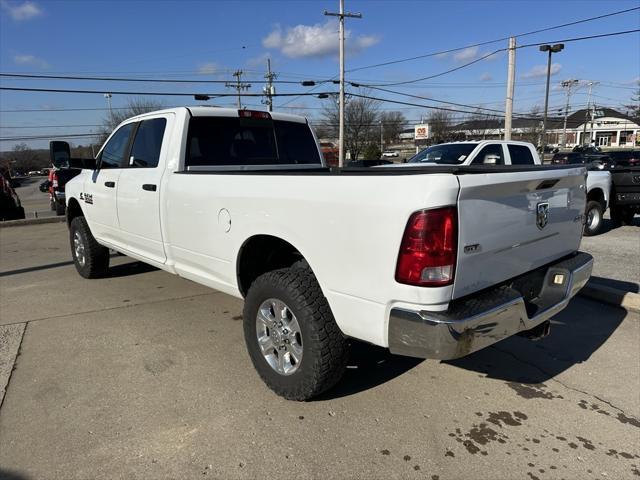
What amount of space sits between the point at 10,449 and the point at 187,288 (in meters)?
3.21

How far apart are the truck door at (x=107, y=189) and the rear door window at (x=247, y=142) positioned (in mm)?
1141

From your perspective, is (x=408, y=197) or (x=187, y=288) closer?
(x=408, y=197)

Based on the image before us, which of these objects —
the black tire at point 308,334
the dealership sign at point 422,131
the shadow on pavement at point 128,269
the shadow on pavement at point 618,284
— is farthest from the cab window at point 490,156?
the dealership sign at point 422,131

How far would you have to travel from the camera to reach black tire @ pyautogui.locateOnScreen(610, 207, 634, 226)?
10.0 metres

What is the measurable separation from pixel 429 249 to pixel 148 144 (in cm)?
337

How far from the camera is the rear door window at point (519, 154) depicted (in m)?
10.0

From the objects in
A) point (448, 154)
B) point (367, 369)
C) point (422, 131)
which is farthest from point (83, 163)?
point (422, 131)

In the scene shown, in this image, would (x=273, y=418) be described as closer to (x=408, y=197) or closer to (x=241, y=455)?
(x=241, y=455)

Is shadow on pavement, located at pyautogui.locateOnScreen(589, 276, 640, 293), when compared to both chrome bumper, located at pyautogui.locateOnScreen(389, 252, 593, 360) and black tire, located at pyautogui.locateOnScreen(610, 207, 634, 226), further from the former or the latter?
black tire, located at pyautogui.locateOnScreen(610, 207, 634, 226)

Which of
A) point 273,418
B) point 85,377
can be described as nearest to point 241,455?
point 273,418

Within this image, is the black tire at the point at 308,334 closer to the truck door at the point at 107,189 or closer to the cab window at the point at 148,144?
the cab window at the point at 148,144

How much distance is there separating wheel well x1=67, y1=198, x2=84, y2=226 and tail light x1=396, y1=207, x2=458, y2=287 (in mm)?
5343

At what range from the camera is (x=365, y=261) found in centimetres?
242

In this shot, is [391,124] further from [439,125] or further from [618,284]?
[618,284]
